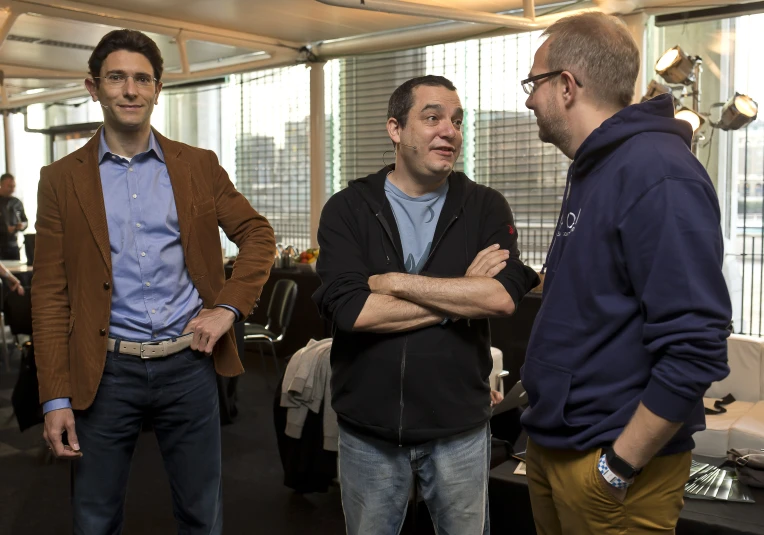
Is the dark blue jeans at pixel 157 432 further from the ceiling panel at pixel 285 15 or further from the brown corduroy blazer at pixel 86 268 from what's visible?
the ceiling panel at pixel 285 15

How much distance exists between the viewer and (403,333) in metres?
1.99

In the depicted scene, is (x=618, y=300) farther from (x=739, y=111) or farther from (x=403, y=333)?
(x=739, y=111)

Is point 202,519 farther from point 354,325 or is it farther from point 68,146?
point 68,146

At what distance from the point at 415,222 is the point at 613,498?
0.92m

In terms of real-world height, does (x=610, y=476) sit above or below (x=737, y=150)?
below

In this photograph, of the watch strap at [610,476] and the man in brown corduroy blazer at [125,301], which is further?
the man in brown corduroy blazer at [125,301]

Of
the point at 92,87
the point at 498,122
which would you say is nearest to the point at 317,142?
the point at 498,122

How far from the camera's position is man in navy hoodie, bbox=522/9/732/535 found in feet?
4.36

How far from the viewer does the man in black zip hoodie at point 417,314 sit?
1.96 metres

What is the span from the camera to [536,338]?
61.4 inches

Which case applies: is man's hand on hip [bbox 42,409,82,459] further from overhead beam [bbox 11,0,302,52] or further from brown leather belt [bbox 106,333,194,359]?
overhead beam [bbox 11,0,302,52]

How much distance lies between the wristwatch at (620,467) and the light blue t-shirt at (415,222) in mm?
816

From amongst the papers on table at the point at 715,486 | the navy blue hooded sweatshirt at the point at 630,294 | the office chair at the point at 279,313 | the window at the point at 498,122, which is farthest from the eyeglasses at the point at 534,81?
the window at the point at 498,122

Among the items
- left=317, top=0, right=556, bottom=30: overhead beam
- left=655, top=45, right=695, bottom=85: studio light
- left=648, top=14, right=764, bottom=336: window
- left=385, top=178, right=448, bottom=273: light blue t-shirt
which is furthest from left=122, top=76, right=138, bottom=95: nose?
left=648, top=14, right=764, bottom=336: window
